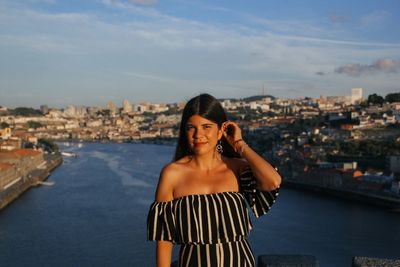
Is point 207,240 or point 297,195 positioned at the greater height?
point 207,240

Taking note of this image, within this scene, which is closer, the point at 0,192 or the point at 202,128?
the point at 202,128

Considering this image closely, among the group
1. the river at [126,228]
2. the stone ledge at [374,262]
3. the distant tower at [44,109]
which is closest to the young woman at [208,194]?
the stone ledge at [374,262]

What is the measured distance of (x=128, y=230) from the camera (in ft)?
19.6

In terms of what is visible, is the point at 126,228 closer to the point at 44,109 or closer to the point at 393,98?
the point at 393,98

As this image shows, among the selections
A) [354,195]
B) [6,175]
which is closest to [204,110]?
[354,195]

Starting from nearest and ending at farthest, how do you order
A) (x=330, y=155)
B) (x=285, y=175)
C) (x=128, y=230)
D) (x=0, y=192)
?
(x=128, y=230)
(x=0, y=192)
(x=285, y=175)
(x=330, y=155)

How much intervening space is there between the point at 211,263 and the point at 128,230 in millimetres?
5581

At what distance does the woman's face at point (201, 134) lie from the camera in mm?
569

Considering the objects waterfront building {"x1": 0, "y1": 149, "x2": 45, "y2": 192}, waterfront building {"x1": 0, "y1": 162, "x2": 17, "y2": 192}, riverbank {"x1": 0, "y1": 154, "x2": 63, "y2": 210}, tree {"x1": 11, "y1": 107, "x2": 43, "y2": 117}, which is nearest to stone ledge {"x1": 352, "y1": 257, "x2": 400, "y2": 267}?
riverbank {"x1": 0, "y1": 154, "x2": 63, "y2": 210}

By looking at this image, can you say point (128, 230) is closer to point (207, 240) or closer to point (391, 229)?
point (391, 229)

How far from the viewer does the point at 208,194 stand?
55cm

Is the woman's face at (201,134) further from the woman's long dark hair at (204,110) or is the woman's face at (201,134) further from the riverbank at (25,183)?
the riverbank at (25,183)

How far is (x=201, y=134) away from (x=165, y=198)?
0.24ft

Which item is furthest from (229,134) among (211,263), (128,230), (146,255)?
(128,230)
